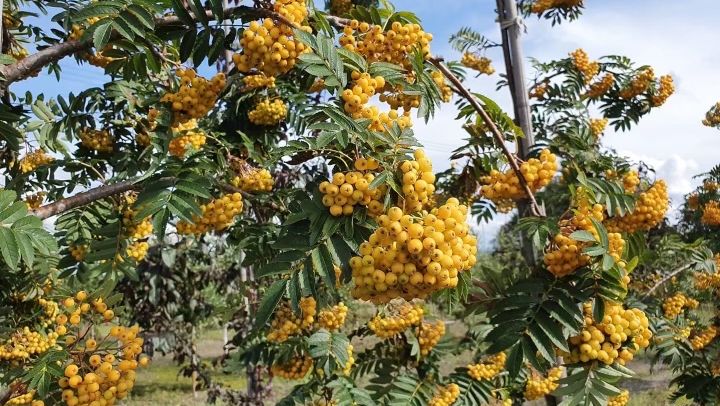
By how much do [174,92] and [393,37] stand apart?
1.04 meters

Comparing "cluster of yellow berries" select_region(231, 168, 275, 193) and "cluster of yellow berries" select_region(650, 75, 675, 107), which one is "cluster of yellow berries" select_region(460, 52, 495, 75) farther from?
"cluster of yellow berries" select_region(231, 168, 275, 193)

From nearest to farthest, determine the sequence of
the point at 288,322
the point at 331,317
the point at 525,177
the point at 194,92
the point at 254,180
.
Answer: the point at 194,92 < the point at 525,177 < the point at 254,180 < the point at 288,322 < the point at 331,317

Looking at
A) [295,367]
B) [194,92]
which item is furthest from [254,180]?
[295,367]

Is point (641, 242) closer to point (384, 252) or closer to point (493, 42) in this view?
point (493, 42)

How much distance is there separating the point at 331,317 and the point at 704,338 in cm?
337

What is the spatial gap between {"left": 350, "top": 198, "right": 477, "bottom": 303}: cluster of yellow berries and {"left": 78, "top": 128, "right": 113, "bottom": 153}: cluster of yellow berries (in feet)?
8.62

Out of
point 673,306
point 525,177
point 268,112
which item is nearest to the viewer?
point 525,177

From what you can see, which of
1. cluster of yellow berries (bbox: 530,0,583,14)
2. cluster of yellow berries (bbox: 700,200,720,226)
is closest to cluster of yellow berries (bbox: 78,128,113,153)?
cluster of yellow berries (bbox: 530,0,583,14)

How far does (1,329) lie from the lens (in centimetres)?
232

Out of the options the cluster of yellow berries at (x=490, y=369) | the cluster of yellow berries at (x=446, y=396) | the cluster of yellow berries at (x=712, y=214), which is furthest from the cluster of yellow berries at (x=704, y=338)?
the cluster of yellow berries at (x=446, y=396)

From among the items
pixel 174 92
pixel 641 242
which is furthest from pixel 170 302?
pixel 641 242

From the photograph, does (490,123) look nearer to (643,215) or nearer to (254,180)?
(643,215)

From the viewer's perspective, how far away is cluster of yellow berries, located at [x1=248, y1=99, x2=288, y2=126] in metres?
3.95

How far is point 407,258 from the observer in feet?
4.01
